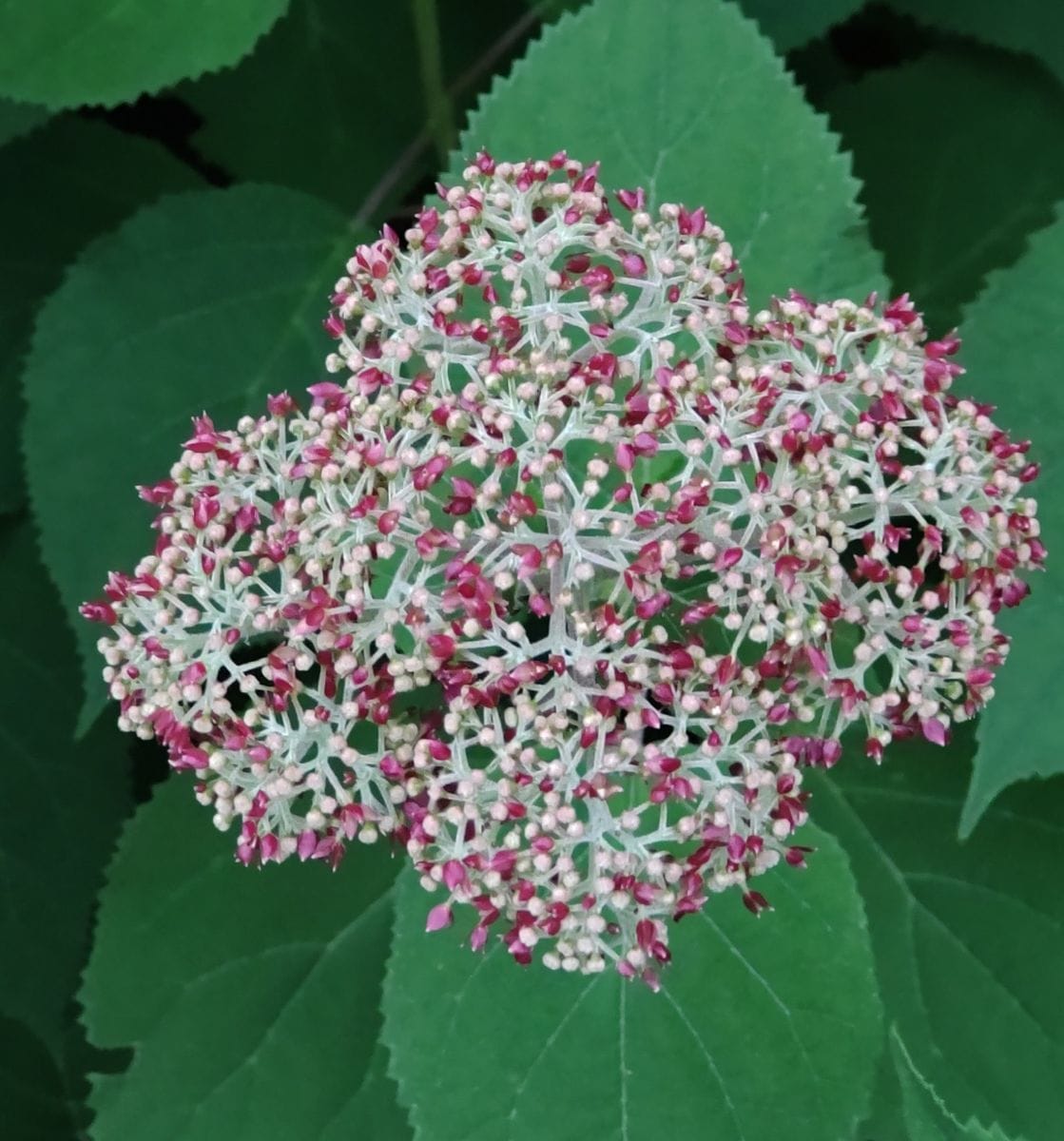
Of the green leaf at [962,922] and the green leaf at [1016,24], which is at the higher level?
the green leaf at [1016,24]

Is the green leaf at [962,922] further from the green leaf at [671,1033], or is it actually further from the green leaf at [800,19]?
the green leaf at [800,19]

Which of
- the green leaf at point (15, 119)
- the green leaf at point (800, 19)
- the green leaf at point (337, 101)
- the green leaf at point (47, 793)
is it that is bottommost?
the green leaf at point (47, 793)

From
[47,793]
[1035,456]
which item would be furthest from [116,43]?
[1035,456]

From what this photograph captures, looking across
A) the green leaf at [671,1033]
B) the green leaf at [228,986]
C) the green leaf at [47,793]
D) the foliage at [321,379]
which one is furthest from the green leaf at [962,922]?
the green leaf at [47,793]

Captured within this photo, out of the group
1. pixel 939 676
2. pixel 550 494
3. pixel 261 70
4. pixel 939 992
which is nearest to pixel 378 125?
pixel 261 70

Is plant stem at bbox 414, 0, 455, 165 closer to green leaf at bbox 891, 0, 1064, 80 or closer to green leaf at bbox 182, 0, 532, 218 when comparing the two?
green leaf at bbox 182, 0, 532, 218

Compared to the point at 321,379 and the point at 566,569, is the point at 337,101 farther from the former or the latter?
the point at 566,569

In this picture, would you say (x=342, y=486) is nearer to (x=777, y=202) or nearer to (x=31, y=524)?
(x=777, y=202)
